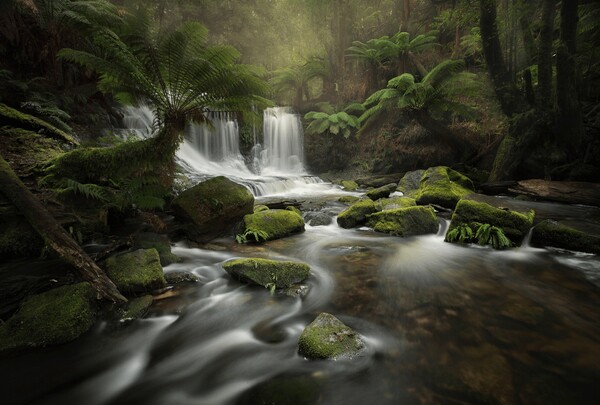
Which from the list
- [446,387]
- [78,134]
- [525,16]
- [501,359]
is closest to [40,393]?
[446,387]

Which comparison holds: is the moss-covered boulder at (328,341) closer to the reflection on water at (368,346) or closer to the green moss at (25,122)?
the reflection on water at (368,346)

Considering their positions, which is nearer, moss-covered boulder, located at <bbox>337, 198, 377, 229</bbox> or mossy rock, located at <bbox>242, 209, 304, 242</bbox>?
mossy rock, located at <bbox>242, 209, 304, 242</bbox>

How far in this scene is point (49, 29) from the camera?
6371 mm

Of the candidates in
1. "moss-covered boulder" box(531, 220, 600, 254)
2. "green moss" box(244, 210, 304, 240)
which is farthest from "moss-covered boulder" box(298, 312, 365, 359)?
"moss-covered boulder" box(531, 220, 600, 254)

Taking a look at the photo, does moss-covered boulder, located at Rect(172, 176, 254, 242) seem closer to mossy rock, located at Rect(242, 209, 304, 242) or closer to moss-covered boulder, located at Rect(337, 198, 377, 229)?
mossy rock, located at Rect(242, 209, 304, 242)

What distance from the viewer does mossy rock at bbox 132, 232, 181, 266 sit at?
4035 mm

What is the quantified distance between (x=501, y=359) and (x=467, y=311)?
75cm

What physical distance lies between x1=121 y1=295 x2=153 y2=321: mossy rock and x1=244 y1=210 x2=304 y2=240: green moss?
2489 millimetres

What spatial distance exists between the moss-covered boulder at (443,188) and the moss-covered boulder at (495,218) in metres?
1.95

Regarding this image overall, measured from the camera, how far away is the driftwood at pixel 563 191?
623 cm

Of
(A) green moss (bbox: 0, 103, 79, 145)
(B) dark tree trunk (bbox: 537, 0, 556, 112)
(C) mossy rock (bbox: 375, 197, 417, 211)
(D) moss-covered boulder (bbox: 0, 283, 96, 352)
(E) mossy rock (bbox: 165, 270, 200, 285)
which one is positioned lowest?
(E) mossy rock (bbox: 165, 270, 200, 285)

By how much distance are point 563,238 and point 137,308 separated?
599 centimetres

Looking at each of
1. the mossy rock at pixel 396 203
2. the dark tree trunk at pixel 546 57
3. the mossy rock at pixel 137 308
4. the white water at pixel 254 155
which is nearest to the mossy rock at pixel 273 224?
the mossy rock at pixel 396 203

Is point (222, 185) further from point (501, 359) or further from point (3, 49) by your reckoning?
point (3, 49)
